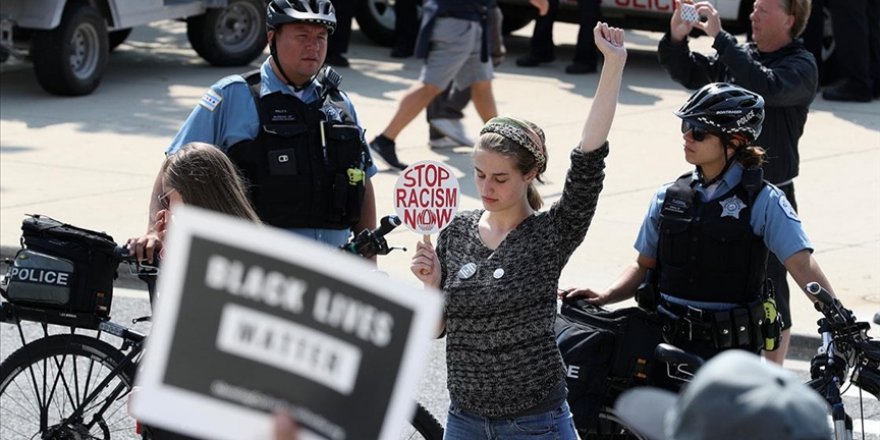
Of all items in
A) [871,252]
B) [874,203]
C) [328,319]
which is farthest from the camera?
[874,203]

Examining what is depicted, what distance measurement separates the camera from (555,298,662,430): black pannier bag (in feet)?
17.3

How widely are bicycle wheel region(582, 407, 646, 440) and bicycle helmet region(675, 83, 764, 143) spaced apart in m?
1.01

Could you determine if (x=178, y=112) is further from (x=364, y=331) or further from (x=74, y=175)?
(x=364, y=331)

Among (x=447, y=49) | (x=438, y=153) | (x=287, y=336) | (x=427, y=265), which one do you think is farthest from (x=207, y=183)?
(x=438, y=153)

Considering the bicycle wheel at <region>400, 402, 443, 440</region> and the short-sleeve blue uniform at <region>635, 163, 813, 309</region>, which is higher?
the short-sleeve blue uniform at <region>635, 163, 813, 309</region>

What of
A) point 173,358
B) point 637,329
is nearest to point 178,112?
point 637,329

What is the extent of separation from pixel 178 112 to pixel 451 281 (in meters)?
8.69

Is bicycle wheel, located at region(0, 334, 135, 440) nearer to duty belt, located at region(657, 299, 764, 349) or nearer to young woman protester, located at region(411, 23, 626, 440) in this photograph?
young woman protester, located at region(411, 23, 626, 440)

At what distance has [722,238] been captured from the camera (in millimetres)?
5258

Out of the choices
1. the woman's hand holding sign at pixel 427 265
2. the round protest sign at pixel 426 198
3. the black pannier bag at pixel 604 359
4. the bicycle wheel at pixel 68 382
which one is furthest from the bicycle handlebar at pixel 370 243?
the bicycle wheel at pixel 68 382

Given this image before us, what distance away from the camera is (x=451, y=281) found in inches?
181

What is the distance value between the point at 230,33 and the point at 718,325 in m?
10.4

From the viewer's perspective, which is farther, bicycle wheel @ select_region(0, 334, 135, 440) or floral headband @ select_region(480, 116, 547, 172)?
bicycle wheel @ select_region(0, 334, 135, 440)

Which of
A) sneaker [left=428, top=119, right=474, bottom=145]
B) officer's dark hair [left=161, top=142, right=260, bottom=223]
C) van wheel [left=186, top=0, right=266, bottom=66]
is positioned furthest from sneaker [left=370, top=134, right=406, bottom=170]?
officer's dark hair [left=161, top=142, right=260, bottom=223]
